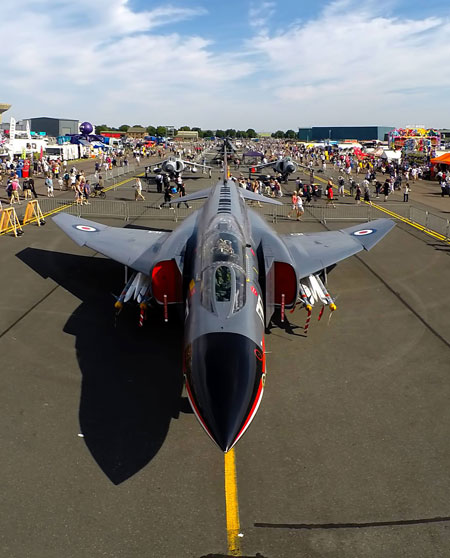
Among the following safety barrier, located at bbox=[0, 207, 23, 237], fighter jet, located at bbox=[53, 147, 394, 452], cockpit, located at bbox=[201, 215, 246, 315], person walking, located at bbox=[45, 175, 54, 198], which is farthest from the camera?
person walking, located at bbox=[45, 175, 54, 198]

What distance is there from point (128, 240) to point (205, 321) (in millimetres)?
8307

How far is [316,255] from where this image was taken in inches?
518

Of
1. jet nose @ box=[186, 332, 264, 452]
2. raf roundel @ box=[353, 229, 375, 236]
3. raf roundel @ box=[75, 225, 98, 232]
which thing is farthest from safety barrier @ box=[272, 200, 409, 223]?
jet nose @ box=[186, 332, 264, 452]

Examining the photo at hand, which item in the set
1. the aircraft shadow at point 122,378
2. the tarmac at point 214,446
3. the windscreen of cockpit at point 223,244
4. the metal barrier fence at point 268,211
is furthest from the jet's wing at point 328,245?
the metal barrier fence at point 268,211

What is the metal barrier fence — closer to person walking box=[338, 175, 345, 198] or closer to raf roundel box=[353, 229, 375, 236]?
person walking box=[338, 175, 345, 198]

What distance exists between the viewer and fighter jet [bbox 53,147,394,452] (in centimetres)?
612

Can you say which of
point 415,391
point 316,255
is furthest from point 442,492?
point 316,255

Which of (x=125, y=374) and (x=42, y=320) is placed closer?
(x=125, y=374)

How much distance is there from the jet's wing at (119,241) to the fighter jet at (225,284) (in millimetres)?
35

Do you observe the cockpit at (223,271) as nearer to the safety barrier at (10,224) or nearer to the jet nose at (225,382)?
the jet nose at (225,382)

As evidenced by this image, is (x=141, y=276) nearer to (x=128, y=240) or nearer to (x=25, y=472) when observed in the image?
(x=128, y=240)

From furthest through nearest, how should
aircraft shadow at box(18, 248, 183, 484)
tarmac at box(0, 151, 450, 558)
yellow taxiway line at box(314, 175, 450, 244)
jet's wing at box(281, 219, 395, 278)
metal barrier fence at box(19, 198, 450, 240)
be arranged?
metal barrier fence at box(19, 198, 450, 240) < yellow taxiway line at box(314, 175, 450, 244) < jet's wing at box(281, 219, 395, 278) < aircraft shadow at box(18, 248, 183, 484) < tarmac at box(0, 151, 450, 558)

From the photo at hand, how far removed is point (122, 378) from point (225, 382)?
3.63m

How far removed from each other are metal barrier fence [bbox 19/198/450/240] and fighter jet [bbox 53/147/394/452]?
964 centimetres
